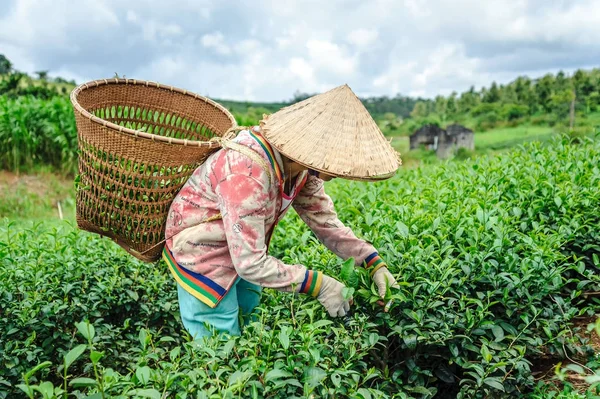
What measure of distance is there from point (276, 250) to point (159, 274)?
2.27 feet

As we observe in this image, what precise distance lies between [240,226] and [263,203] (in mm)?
118

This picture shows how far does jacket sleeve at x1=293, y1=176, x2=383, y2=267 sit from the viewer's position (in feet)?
8.22

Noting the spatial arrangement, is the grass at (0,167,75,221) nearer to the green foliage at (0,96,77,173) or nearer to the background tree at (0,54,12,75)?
the green foliage at (0,96,77,173)

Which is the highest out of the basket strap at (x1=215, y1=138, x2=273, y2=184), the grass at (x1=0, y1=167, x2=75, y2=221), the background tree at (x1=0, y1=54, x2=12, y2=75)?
the background tree at (x1=0, y1=54, x2=12, y2=75)

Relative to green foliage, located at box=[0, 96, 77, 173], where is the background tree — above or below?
above

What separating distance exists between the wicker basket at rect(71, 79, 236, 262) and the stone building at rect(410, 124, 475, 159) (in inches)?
338

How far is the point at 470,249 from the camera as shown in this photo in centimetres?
258

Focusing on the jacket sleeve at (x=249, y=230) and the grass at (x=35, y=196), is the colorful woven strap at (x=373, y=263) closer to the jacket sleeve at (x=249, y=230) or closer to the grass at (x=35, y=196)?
the jacket sleeve at (x=249, y=230)

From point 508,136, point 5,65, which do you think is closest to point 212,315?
point 508,136

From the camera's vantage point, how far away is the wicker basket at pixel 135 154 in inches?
90.0

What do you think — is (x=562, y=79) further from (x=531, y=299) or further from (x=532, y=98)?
(x=531, y=299)

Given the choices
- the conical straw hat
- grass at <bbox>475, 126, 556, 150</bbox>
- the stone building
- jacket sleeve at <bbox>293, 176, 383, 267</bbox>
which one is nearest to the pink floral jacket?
jacket sleeve at <bbox>293, 176, 383, 267</bbox>

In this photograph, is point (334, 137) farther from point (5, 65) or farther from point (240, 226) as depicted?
point (5, 65)

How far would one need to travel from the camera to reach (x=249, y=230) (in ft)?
6.81
